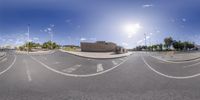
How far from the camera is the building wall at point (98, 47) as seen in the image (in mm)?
69775

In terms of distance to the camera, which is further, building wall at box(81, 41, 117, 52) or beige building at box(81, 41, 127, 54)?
building wall at box(81, 41, 117, 52)

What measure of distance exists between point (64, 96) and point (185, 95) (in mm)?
3988

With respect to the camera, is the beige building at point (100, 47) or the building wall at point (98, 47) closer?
the beige building at point (100, 47)

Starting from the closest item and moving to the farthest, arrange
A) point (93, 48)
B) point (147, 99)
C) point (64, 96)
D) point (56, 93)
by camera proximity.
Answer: point (147, 99) < point (64, 96) < point (56, 93) < point (93, 48)

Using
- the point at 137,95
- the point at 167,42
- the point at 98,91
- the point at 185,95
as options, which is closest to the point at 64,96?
the point at 98,91

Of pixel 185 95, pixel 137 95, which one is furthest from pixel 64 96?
pixel 185 95

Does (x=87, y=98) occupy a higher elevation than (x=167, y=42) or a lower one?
lower

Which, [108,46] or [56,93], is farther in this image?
[108,46]

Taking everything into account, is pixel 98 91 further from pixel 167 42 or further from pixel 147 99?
pixel 167 42

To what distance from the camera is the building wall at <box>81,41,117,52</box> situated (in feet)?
229

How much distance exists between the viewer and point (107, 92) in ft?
26.2

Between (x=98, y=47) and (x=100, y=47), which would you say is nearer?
(x=98, y=47)

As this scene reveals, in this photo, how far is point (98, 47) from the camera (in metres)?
69.2

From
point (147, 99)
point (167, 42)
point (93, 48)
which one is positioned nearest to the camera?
point (147, 99)
